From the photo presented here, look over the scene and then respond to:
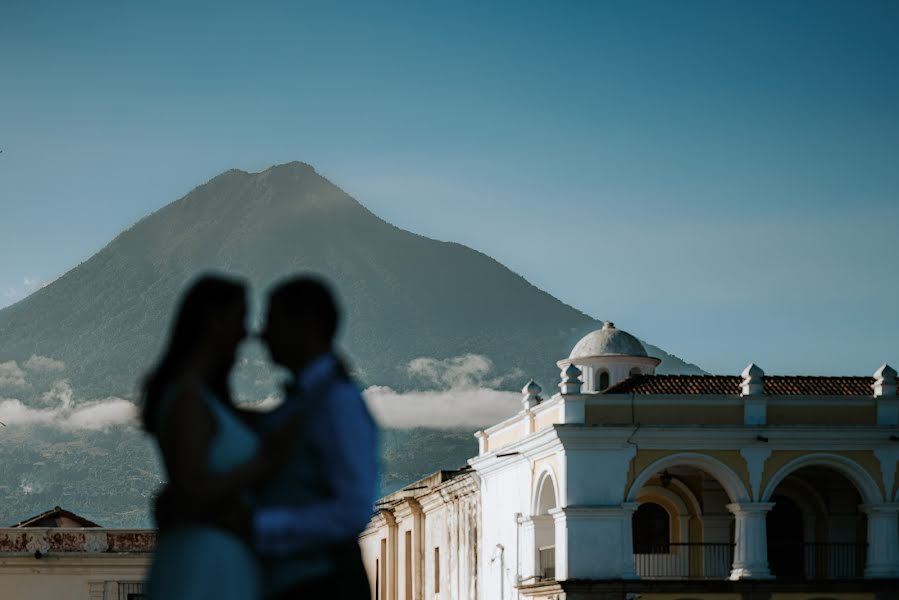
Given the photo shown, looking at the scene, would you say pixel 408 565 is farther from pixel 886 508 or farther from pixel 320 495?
pixel 320 495

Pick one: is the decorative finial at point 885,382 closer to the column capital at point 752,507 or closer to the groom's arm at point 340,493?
the column capital at point 752,507

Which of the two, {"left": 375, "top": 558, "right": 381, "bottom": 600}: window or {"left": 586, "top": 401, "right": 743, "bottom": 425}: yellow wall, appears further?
{"left": 375, "top": 558, "right": 381, "bottom": 600}: window

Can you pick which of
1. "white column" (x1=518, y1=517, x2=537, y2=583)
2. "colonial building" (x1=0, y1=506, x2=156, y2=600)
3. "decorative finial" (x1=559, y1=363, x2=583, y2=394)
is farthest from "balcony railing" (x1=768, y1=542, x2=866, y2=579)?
"colonial building" (x1=0, y1=506, x2=156, y2=600)

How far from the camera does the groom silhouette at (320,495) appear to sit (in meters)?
4.70

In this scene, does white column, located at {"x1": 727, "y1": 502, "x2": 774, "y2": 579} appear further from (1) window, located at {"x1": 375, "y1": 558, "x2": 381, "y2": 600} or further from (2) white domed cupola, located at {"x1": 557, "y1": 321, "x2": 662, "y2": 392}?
(1) window, located at {"x1": 375, "y1": 558, "x2": 381, "y2": 600}

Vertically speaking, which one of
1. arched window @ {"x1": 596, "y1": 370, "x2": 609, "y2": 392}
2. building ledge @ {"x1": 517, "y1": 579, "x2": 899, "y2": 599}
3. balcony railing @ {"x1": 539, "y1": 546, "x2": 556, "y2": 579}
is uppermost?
arched window @ {"x1": 596, "y1": 370, "x2": 609, "y2": 392}

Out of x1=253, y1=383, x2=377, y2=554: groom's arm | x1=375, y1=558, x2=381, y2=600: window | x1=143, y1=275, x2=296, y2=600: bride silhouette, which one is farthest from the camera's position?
x1=375, y1=558, x2=381, y2=600: window

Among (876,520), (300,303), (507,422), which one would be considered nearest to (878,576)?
(876,520)

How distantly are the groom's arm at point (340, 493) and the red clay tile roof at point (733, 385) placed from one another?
31275 millimetres

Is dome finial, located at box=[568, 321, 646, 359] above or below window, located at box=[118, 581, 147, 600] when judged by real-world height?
above

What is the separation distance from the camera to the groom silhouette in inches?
185

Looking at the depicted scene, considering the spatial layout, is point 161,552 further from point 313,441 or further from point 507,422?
point 507,422

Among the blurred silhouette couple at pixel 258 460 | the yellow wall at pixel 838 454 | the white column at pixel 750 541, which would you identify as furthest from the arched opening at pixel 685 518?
the blurred silhouette couple at pixel 258 460

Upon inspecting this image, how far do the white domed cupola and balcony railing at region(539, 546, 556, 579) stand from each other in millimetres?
6670
